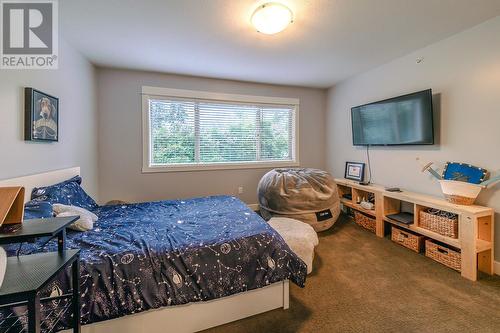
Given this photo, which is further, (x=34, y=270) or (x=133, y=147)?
(x=133, y=147)

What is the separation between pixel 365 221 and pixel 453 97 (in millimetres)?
1885

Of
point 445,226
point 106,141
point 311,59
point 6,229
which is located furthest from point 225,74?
point 445,226

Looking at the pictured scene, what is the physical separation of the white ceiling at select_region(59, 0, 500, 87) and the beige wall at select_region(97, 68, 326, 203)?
0.23 metres

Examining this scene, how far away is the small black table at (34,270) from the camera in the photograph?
2.47 ft

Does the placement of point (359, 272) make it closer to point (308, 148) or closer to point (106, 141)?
point (308, 148)

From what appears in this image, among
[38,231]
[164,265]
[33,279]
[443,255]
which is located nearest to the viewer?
[33,279]

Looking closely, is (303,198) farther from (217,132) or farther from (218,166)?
(217,132)

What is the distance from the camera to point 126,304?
4.30 feet

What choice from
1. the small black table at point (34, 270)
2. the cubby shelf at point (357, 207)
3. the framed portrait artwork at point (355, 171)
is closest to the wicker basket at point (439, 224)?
the cubby shelf at point (357, 207)

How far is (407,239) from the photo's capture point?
266cm

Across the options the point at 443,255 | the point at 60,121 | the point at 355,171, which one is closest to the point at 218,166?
the point at 60,121

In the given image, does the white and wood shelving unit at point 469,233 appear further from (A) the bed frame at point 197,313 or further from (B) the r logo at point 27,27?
(B) the r logo at point 27,27

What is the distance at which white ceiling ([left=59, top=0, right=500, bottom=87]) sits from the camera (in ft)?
6.21

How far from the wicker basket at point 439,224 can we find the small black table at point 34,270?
10.1 ft
